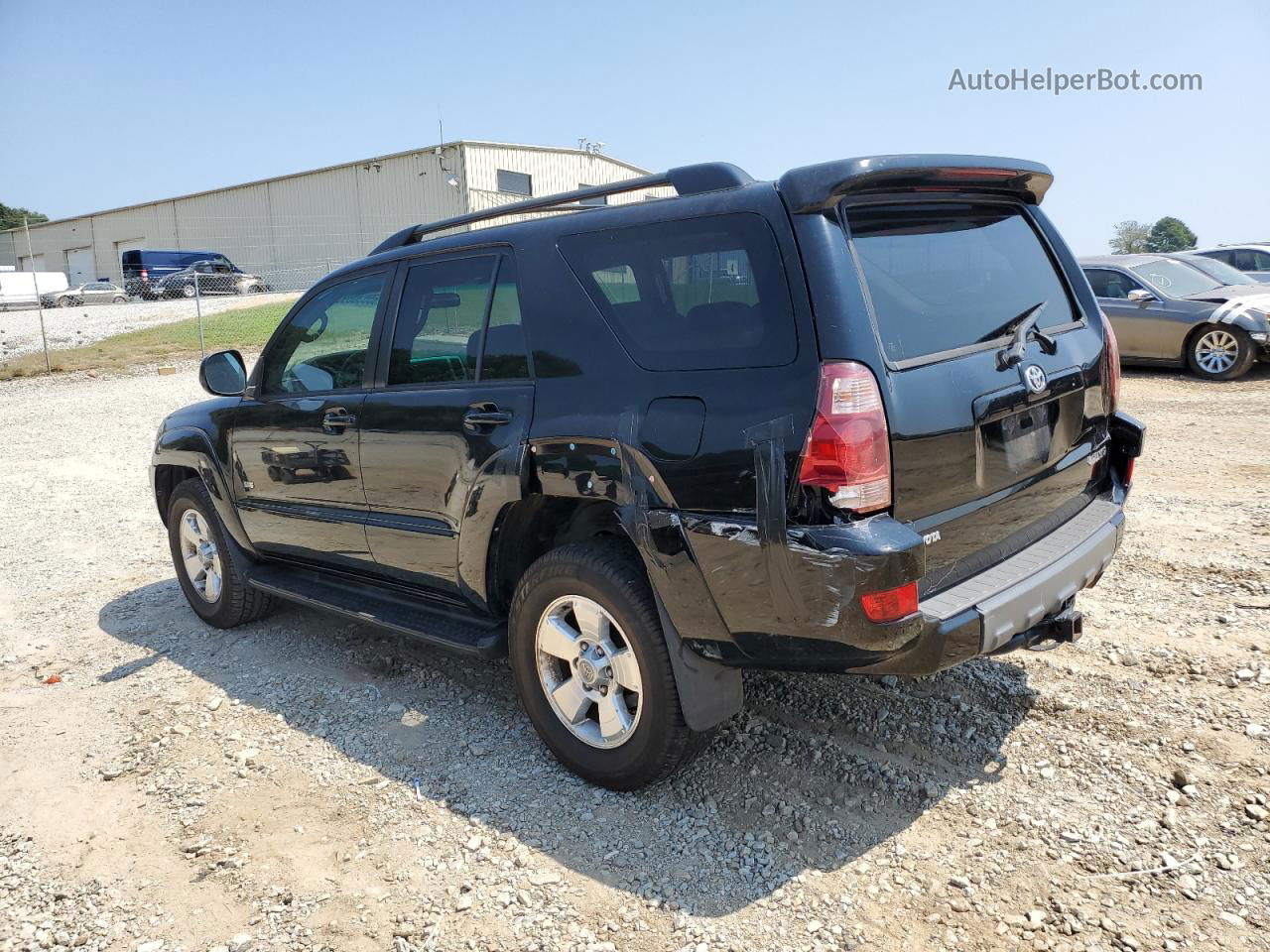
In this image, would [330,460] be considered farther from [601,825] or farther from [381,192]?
[381,192]

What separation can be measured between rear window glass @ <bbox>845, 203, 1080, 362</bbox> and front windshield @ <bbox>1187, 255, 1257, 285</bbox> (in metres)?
11.5

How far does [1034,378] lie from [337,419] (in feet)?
9.13

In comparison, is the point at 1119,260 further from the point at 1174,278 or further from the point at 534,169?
the point at 534,169

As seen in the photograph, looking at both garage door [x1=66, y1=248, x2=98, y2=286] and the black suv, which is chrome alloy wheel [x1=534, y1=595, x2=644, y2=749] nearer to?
the black suv

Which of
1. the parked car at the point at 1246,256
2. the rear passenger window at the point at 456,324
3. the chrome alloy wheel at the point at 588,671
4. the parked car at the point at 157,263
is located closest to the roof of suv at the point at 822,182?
the rear passenger window at the point at 456,324

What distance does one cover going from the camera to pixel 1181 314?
12.0m

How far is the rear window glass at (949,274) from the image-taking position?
282 cm

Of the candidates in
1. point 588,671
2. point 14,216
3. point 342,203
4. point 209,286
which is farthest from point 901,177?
point 14,216

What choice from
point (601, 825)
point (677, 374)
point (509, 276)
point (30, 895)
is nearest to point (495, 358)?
point (509, 276)

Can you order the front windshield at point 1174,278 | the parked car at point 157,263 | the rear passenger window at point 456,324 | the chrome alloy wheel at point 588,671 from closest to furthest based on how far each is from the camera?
the chrome alloy wheel at point 588,671 → the rear passenger window at point 456,324 → the front windshield at point 1174,278 → the parked car at point 157,263

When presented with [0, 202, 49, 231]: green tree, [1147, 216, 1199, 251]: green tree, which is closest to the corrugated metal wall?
[1147, 216, 1199, 251]: green tree

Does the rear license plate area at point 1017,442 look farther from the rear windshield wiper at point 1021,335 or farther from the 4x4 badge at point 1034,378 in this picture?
the rear windshield wiper at point 1021,335

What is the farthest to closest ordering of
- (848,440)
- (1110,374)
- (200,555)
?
(200,555) < (1110,374) < (848,440)

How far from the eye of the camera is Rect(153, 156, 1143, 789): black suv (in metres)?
2.64
